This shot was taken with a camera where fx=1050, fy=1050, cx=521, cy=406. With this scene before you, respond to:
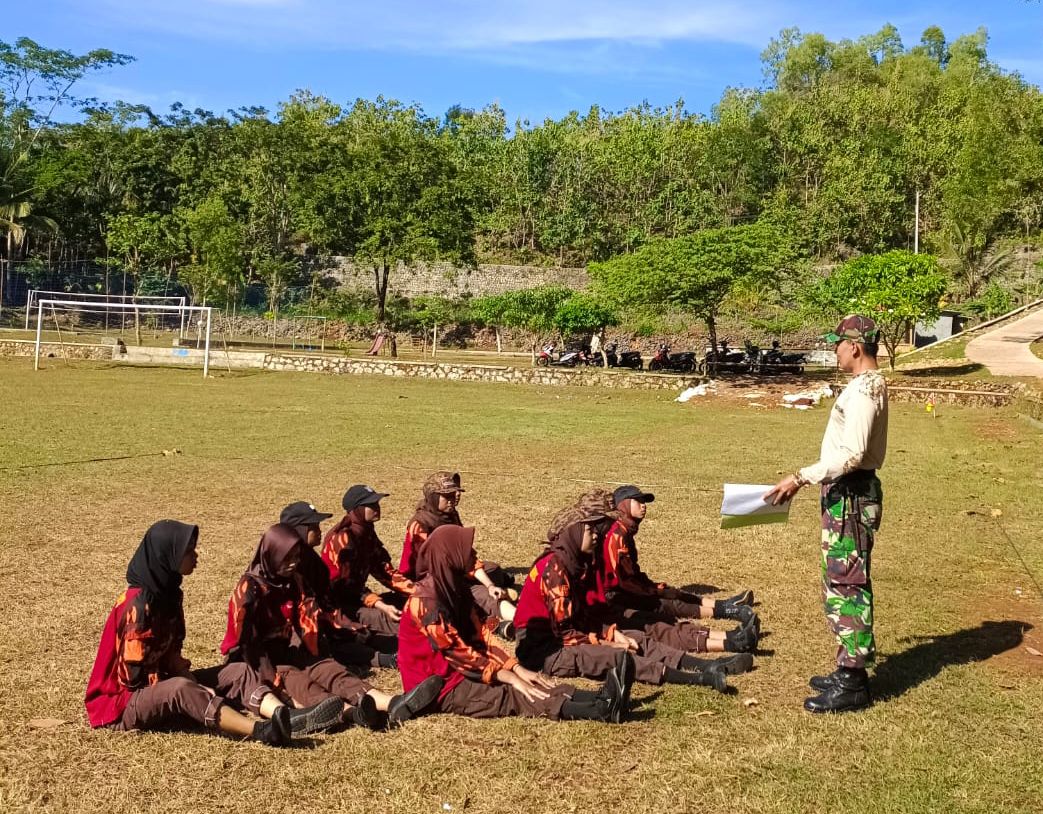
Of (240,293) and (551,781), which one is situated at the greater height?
(240,293)

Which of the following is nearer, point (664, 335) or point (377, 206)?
point (377, 206)

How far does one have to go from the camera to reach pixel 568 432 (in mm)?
19000

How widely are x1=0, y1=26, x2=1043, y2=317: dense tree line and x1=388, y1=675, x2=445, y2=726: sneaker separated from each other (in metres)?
37.6

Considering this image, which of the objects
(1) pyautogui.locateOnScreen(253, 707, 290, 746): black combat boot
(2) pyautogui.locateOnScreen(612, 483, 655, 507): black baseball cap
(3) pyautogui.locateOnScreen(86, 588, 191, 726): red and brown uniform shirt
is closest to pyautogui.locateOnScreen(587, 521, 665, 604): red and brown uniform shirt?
(2) pyautogui.locateOnScreen(612, 483, 655, 507): black baseball cap

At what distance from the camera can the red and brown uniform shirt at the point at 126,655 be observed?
5.09m

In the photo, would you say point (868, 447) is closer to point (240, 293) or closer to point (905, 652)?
point (905, 652)

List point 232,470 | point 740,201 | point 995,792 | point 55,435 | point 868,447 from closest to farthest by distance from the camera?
point 995,792 < point 868,447 < point 232,470 < point 55,435 < point 740,201

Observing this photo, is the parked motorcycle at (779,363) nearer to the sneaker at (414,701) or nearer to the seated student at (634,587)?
the seated student at (634,587)

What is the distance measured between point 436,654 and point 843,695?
2.12m

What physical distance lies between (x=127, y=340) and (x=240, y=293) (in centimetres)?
800

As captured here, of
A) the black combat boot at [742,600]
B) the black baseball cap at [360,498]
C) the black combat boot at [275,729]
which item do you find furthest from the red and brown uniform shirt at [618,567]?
the black combat boot at [275,729]

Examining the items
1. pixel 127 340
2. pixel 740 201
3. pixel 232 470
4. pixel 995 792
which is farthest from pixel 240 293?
pixel 995 792

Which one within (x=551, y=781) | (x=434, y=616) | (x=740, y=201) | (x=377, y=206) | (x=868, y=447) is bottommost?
(x=551, y=781)

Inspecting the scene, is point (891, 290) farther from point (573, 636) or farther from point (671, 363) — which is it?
point (573, 636)
